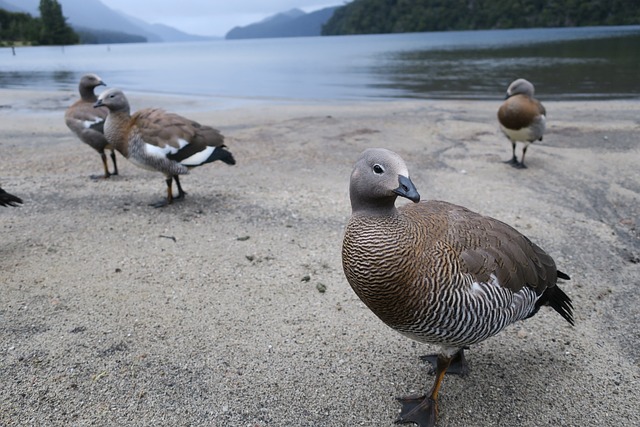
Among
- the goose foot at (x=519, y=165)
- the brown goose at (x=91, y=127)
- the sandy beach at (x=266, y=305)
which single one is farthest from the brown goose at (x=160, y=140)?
the goose foot at (x=519, y=165)

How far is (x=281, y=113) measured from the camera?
56.5 feet

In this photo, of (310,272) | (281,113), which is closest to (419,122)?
(281,113)

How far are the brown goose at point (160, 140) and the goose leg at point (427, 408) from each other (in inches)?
192

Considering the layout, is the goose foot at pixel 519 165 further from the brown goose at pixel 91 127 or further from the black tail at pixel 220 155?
the brown goose at pixel 91 127

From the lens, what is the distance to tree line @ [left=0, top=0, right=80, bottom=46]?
259 ft

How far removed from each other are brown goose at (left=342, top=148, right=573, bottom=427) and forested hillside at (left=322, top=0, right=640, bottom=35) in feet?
312

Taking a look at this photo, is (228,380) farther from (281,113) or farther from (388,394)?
(281,113)

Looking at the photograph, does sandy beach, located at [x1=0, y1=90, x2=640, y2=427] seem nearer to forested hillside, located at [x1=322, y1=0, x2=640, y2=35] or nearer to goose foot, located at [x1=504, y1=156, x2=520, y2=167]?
goose foot, located at [x1=504, y1=156, x2=520, y2=167]

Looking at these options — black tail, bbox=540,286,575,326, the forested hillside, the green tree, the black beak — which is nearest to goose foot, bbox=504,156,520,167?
black tail, bbox=540,286,575,326

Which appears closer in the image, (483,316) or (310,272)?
(483,316)

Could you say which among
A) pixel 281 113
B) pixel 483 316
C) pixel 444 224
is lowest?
pixel 281 113

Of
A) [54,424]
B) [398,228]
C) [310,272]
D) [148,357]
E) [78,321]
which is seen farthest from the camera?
[310,272]

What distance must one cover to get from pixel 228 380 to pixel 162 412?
0.55 metres

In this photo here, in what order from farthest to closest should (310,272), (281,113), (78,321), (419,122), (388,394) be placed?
1. (281,113)
2. (419,122)
3. (310,272)
4. (78,321)
5. (388,394)
